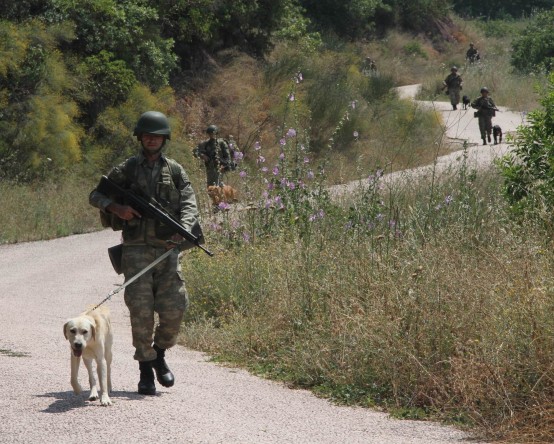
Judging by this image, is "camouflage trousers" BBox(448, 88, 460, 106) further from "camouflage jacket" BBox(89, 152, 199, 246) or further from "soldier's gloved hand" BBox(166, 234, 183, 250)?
"soldier's gloved hand" BBox(166, 234, 183, 250)

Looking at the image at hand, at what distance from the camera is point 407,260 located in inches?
381

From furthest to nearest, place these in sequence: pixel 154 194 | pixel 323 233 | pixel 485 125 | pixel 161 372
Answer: pixel 485 125 < pixel 323 233 < pixel 161 372 < pixel 154 194

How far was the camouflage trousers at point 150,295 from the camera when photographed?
8.13 metres

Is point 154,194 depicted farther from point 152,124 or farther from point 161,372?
point 161,372

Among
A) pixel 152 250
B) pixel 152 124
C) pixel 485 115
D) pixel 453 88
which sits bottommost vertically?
pixel 152 250

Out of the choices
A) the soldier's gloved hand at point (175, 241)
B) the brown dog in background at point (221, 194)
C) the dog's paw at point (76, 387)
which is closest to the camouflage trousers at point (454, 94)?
the brown dog in background at point (221, 194)

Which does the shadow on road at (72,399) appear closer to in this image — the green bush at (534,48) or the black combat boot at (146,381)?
the black combat boot at (146,381)

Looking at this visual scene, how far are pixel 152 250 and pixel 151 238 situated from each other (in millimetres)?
88

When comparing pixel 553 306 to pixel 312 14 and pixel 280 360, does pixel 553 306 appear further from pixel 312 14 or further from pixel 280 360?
pixel 312 14

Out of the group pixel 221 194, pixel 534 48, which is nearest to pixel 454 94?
pixel 534 48

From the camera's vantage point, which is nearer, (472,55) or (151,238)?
(151,238)

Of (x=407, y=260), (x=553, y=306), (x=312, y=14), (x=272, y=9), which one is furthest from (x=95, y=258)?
(x=312, y=14)

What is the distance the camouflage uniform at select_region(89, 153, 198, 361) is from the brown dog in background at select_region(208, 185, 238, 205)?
7.75m

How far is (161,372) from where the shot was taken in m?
8.36
